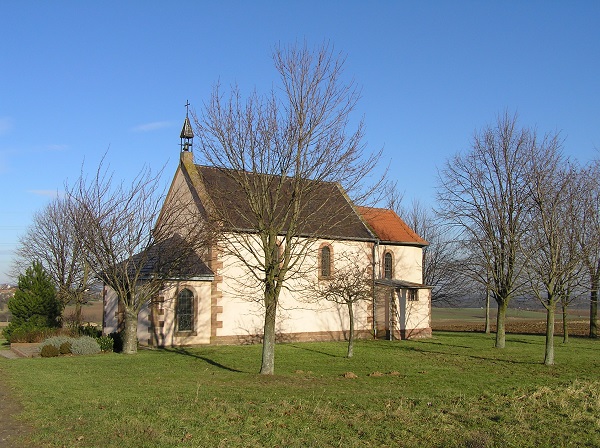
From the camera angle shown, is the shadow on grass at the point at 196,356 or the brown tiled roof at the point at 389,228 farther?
the brown tiled roof at the point at 389,228

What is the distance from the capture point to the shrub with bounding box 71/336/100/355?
2264 cm

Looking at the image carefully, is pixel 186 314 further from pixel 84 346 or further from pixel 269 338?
pixel 269 338

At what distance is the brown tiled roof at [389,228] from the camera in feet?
113

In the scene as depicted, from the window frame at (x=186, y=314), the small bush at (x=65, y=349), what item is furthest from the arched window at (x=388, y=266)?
the small bush at (x=65, y=349)

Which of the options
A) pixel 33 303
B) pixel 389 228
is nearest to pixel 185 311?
pixel 33 303

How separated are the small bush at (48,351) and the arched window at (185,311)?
614cm

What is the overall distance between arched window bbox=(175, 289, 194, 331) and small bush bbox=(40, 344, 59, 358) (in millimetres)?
6145

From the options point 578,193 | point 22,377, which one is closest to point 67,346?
point 22,377

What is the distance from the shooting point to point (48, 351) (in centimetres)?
2202

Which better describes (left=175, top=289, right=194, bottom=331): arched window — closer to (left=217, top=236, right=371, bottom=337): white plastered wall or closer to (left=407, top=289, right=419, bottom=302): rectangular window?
(left=217, top=236, right=371, bottom=337): white plastered wall

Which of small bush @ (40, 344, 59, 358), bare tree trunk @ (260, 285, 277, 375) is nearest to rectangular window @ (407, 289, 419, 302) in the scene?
bare tree trunk @ (260, 285, 277, 375)

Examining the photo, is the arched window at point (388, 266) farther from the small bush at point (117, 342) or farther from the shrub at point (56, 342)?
the shrub at point (56, 342)

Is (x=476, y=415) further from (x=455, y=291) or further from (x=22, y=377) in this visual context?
(x=455, y=291)

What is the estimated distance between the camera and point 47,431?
946 cm
